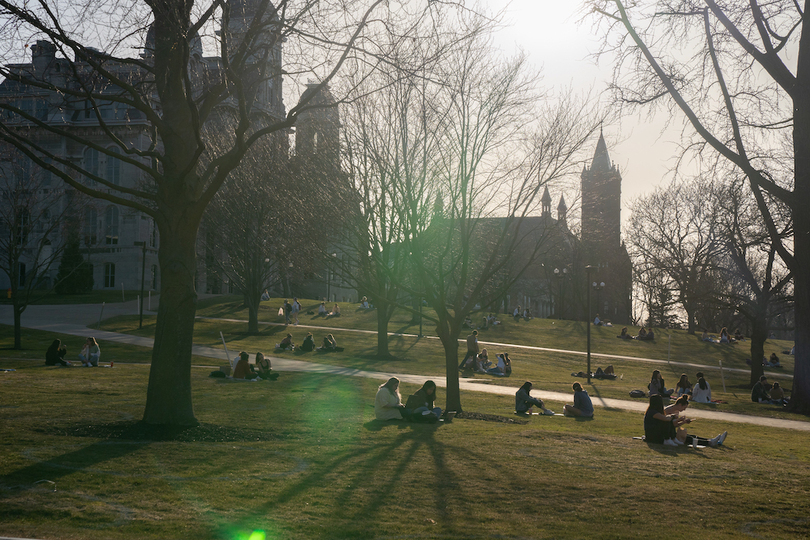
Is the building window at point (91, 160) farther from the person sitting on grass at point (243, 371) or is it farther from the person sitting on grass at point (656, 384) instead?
the person sitting on grass at point (656, 384)

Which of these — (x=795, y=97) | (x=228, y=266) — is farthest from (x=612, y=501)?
(x=228, y=266)

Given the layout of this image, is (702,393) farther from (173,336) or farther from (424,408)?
(173,336)

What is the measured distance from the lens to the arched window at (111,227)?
2670 inches

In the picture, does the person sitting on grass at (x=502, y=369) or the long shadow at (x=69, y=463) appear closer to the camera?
the long shadow at (x=69, y=463)

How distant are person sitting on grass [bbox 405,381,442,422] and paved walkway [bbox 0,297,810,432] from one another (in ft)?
24.6

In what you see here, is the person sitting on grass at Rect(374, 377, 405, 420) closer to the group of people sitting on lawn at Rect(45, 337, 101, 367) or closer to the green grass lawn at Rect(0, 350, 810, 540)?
the green grass lawn at Rect(0, 350, 810, 540)

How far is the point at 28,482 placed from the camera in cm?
673

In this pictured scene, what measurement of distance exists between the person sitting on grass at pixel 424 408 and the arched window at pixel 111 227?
62.2 m

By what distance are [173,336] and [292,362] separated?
17.5 meters

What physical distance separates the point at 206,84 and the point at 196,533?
9.02 m

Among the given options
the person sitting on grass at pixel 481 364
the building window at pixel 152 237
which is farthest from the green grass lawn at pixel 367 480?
the building window at pixel 152 237

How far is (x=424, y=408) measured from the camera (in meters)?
13.5

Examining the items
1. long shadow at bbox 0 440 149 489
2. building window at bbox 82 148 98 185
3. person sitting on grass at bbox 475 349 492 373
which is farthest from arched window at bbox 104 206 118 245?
long shadow at bbox 0 440 149 489

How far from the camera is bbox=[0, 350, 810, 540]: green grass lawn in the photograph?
6020 mm
